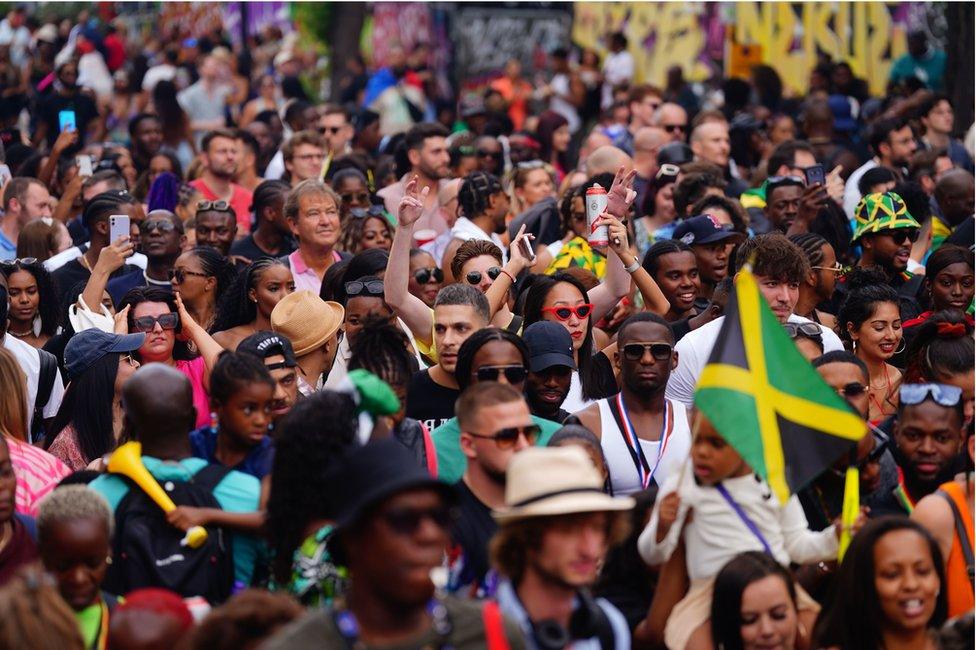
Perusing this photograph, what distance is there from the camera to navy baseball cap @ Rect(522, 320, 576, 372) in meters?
7.45

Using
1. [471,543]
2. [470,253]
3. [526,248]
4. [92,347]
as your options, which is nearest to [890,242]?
[526,248]

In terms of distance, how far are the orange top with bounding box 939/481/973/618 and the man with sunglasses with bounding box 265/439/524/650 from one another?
229 cm

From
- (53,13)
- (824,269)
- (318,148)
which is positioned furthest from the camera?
(53,13)

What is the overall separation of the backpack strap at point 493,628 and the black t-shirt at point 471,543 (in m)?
1.27

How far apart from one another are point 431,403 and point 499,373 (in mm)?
681

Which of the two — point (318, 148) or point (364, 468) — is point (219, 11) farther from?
point (364, 468)

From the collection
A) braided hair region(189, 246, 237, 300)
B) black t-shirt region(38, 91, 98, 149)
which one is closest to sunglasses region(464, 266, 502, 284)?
braided hair region(189, 246, 237, 300)

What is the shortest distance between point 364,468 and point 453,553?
4.53 ft

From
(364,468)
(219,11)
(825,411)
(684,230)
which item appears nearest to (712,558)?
(825,411)

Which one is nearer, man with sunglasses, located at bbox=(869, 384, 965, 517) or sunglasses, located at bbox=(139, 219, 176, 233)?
man with sunglasses, located at bbox=(869, 384, 965, 517)

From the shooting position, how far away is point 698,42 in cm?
2434

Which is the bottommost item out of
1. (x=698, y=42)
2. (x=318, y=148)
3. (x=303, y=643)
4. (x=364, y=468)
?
(x=698, y=42)

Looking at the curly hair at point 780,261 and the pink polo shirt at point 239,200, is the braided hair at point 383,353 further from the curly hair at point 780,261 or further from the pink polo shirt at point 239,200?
the pink polo shirt at point 239,200

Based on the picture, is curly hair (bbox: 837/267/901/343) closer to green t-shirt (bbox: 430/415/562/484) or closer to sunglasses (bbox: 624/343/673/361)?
sunglasses (bbox: 624/343/673/361)
